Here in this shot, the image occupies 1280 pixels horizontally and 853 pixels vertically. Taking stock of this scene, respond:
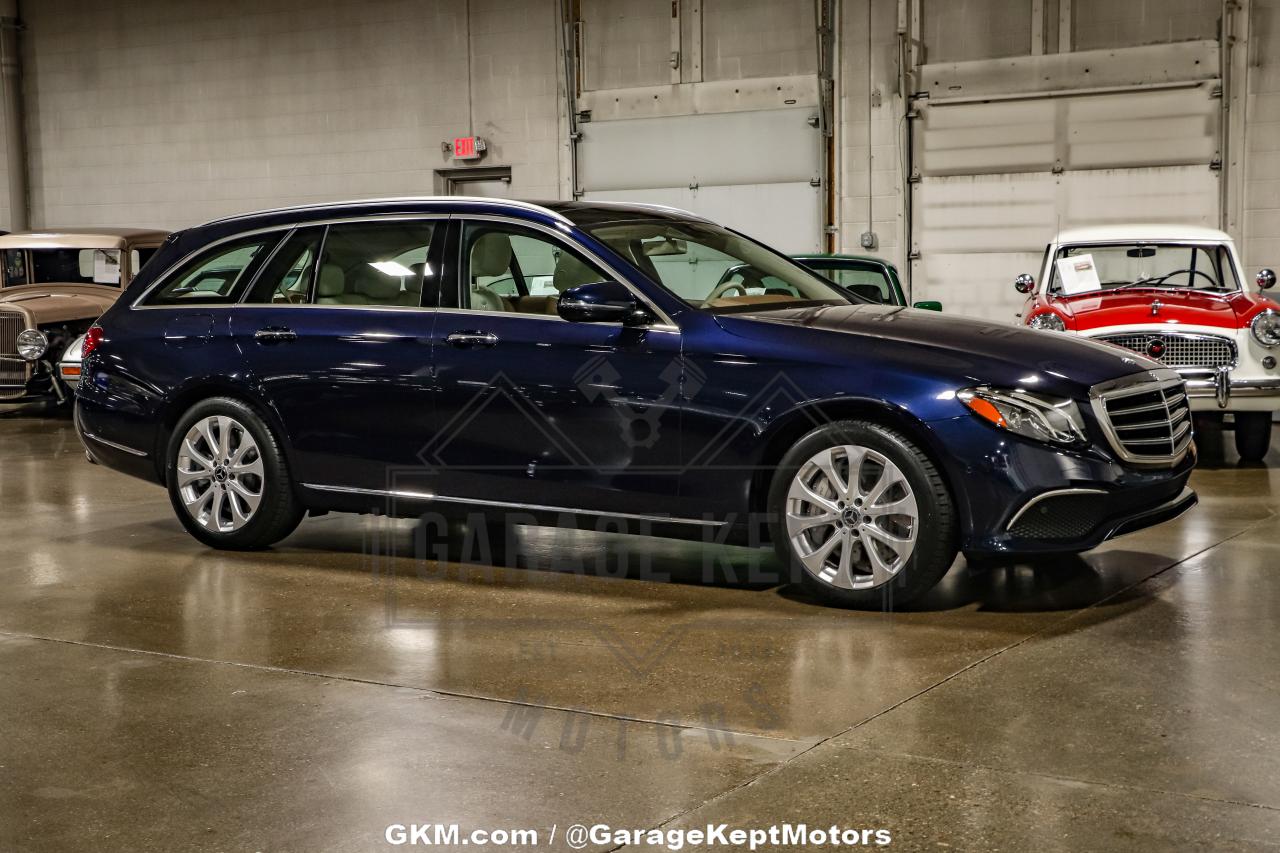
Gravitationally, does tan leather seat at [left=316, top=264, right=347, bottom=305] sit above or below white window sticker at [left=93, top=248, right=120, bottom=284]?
below

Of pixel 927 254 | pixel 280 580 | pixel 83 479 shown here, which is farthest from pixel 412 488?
pixel 927 254

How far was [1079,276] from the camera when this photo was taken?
10711 mm

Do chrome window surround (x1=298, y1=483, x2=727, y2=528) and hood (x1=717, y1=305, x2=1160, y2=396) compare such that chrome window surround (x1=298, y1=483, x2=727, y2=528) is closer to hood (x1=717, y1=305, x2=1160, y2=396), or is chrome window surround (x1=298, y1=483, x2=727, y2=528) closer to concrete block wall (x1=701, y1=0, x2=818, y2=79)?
hood (x1=717, y1=305, x2=1160, y2=396)

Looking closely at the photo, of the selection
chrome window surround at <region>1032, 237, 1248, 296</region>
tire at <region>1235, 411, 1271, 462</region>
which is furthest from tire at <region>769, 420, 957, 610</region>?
chrome window surround at <region>1032, 237, 1248, 296</region>

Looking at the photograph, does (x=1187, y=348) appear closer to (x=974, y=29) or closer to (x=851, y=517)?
(x=851, y=517)

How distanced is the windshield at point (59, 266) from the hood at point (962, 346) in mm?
10123

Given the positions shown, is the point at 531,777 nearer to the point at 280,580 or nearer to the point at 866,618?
the point at 866,618

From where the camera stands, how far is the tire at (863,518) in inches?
205

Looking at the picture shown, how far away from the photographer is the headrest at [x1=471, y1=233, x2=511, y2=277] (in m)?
6.21

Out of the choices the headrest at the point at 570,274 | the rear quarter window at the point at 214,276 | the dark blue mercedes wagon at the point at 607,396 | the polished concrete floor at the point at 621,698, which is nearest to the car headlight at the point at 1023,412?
the dark blue mercedes wagon at the point at 607,396

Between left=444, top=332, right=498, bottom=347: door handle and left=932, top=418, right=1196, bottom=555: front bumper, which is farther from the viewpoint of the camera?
left=444, top=332, right=498, bottom=347: door handle

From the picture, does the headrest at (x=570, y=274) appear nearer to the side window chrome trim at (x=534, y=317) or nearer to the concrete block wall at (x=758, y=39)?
the side window chrome trim at (x=534, y=317)

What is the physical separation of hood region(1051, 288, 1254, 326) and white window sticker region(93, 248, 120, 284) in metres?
8.84

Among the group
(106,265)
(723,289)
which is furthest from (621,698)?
(106,265)
